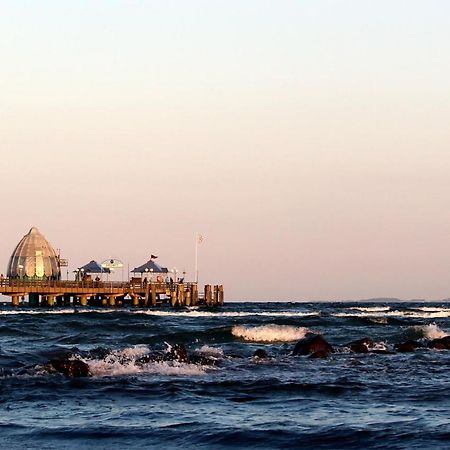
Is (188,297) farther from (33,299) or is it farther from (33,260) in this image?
(33,260)

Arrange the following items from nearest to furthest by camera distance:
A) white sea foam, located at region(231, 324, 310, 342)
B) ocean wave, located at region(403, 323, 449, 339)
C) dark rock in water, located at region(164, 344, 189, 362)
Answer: dark rock in water, located at region(164, 344, 189, 362) → white sea foam, located at region(231, 324, 310, 342) → ocean wave, located at region(403, 323, 449, 339)

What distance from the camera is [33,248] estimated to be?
11394 cm

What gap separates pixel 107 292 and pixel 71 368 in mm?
74502

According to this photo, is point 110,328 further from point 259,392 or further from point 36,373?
point 259,392

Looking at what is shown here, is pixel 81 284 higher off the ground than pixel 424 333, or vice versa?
pixel 81 284

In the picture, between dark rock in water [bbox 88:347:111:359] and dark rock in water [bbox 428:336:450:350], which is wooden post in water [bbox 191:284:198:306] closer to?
dark rock in water [bbox 428:336:450:350]

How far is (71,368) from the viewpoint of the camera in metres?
23.2

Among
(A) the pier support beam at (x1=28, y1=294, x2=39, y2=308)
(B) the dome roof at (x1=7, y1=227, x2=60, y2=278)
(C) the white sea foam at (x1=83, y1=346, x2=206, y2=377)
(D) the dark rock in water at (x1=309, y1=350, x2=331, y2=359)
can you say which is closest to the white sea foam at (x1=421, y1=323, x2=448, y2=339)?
(D) the dark rock in water at (x1=309, y1=350, x2=331, y2=359)

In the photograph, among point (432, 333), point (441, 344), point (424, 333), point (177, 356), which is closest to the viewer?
point (177, 356)

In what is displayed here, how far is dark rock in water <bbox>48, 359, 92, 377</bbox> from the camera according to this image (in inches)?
906

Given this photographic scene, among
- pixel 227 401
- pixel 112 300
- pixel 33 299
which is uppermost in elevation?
pixel 33 299

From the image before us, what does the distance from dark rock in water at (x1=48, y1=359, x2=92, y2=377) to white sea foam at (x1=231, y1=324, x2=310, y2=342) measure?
18341 millimetres

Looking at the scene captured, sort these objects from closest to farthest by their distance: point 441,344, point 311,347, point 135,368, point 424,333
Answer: point 135,368, point 311,347, point 441,344, point 424,333

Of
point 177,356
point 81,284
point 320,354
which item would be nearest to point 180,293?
point 81,284
